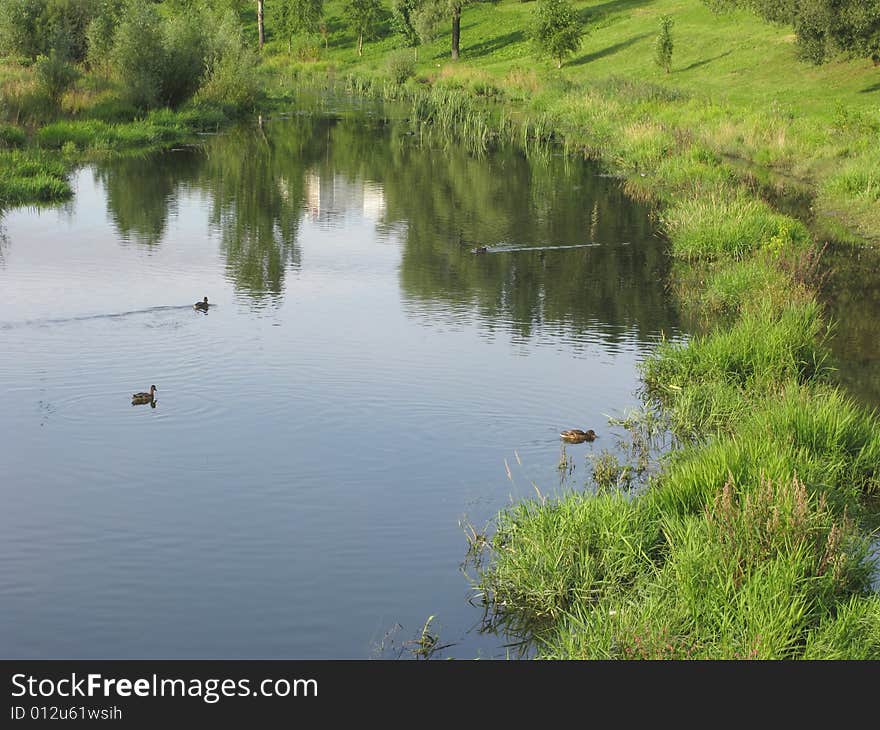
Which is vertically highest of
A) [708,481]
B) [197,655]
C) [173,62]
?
[173,62]

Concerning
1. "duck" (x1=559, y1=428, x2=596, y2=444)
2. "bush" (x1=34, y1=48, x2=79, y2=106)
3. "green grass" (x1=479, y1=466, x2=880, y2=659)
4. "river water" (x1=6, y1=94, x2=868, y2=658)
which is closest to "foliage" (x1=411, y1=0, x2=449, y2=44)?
"bush" (x1=34, y1=48, x2=79, y2=106)

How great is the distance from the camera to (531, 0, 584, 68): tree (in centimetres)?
7175

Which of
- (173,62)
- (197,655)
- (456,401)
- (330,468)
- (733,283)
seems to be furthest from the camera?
(173,62)

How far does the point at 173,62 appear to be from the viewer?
164ft

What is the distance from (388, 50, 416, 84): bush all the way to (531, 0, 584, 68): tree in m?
9.61

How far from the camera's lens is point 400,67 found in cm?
7788

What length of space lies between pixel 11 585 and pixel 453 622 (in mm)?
3976

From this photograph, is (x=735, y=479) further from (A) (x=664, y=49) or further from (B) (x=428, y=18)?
(B) (x=428, y=18)

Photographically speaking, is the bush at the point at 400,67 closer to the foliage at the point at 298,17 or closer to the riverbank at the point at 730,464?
the foliage at the point at 298,17

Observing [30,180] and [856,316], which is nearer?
[856,316]

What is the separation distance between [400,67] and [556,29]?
11.6 metres

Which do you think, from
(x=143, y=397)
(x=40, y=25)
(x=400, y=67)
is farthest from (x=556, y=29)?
(x=143, y=397)
